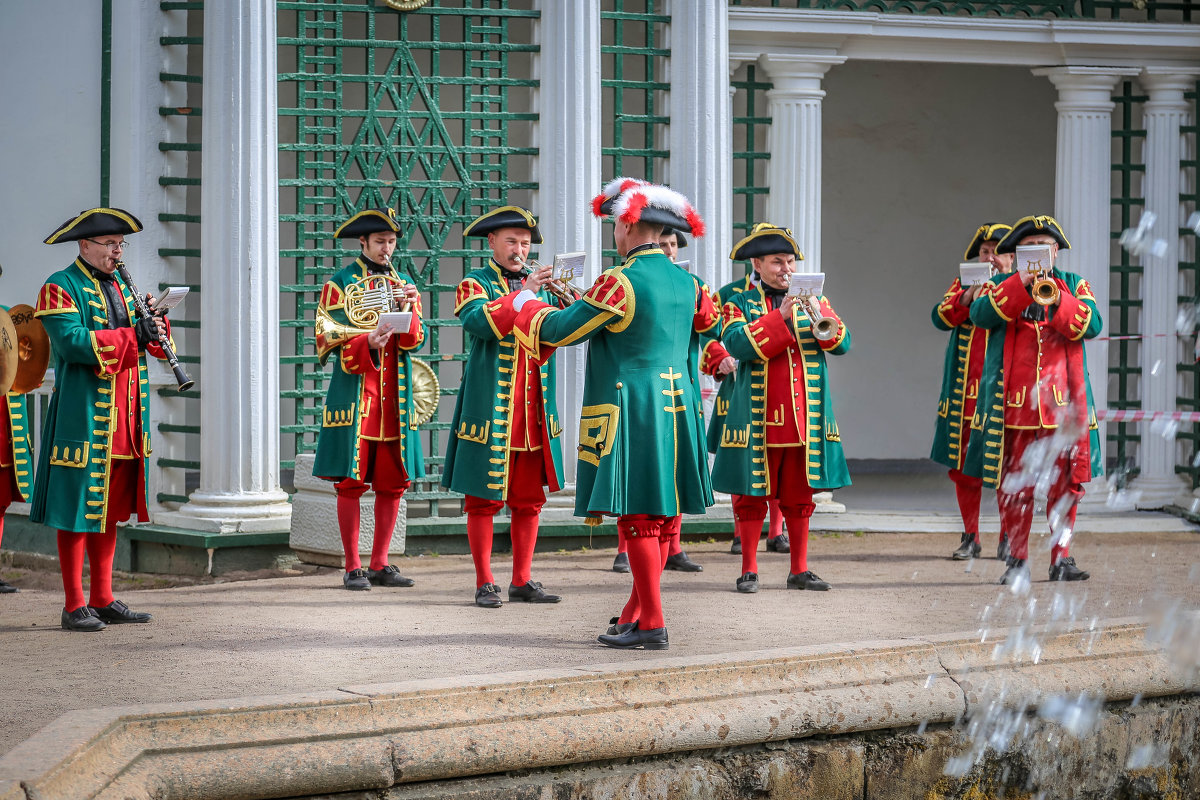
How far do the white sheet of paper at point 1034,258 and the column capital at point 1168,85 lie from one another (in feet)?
13.9

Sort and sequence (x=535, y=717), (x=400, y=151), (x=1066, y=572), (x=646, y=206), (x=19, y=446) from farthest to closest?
1. (x=400, y=151)
2. (x=19, y=446)
3. (x=1066, y=572)
4. (x=646, y=206)
5. (x=535, y=717)

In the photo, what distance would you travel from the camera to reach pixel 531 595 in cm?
725

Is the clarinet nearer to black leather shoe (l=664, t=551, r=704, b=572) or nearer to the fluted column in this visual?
black leather shoe (l=664, t=551, r=704, b=572)

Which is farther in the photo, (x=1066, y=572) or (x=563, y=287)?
(x=1066, y=572)

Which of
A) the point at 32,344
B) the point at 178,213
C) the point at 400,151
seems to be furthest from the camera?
the point at 400,151

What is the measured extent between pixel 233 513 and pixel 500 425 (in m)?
2.71

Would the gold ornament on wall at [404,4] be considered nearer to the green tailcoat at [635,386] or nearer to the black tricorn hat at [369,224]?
the black tricorn hat at [369,224]

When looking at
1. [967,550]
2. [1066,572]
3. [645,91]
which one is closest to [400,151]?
[645,91]

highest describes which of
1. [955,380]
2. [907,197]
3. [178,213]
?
[907,197]

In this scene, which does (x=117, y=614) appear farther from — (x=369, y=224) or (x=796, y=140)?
(x=796, y=140)

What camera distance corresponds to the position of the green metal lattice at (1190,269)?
11055 millimetres

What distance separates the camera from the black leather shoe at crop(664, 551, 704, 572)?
8.46 meters

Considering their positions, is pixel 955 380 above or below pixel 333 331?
below

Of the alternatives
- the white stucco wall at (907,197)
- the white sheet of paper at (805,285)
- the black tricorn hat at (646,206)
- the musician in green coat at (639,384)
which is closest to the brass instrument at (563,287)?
the musician in green coat at (639,384)
